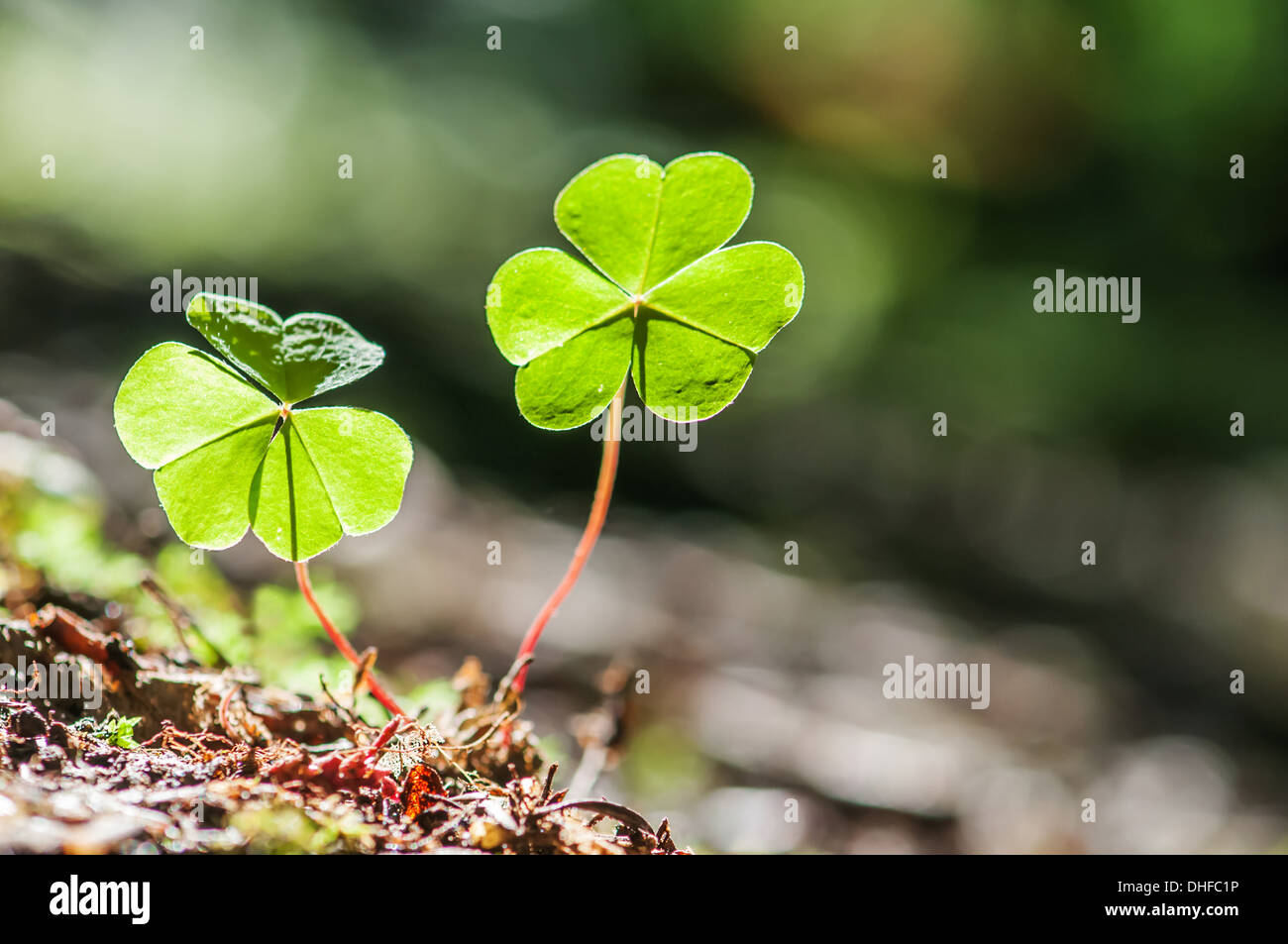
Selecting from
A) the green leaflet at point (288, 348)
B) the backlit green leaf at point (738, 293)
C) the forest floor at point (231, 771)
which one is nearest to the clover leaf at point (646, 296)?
the backlit green leaf at point (738, 293)

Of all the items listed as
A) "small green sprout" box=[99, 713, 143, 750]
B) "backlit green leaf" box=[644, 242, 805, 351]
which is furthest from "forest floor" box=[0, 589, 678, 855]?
"backlit green leaf" box=[644, 242, 805, 351]

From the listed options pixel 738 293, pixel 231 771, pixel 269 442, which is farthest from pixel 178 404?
pixel 738 293

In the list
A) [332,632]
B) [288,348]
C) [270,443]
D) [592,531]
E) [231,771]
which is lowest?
[231,771]

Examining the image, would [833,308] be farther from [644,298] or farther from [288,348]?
[288,348]

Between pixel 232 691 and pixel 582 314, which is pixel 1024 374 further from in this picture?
pixel 232 691

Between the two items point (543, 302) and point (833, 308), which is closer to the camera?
point (543, 302)

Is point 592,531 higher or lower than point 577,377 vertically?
lower

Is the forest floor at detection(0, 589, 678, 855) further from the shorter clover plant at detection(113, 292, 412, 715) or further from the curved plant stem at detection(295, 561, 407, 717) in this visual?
the shorter clover plant at detection(113, 292, 412, 715)
